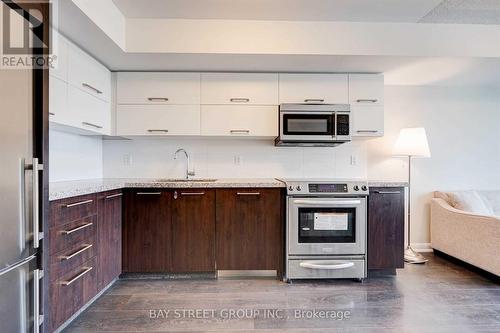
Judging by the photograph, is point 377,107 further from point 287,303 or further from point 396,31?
point 287,303

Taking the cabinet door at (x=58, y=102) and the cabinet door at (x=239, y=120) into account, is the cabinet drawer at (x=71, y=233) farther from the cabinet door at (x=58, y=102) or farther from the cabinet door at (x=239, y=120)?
the cabinet door at (x=239, y=120)

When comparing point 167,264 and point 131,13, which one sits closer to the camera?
point 131,13

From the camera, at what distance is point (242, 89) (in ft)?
9.68

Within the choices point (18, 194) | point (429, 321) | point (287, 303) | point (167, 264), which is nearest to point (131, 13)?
point (18, 194)

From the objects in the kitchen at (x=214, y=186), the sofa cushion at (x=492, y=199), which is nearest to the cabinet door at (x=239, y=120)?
the kitchen at (x=214, y=186)

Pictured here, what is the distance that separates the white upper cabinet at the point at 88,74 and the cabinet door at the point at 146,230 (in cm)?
95

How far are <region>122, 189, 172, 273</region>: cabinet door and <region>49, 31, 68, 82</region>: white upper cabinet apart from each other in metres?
1.08

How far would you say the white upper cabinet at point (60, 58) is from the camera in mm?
2035

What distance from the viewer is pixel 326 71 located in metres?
2.96

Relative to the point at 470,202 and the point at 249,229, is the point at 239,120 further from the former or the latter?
the point at 470,202

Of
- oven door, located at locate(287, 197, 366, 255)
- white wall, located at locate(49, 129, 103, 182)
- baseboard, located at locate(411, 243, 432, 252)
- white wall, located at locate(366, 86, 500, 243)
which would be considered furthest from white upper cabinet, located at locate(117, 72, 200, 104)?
baseboard, located at locate(411, 243, 432, 252)

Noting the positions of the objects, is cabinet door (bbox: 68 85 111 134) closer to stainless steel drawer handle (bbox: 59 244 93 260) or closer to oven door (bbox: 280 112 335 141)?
stainless steel drawer handle (bbox: 59 244 93 260)

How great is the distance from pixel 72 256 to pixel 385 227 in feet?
8.36

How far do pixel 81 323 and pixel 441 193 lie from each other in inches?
149
